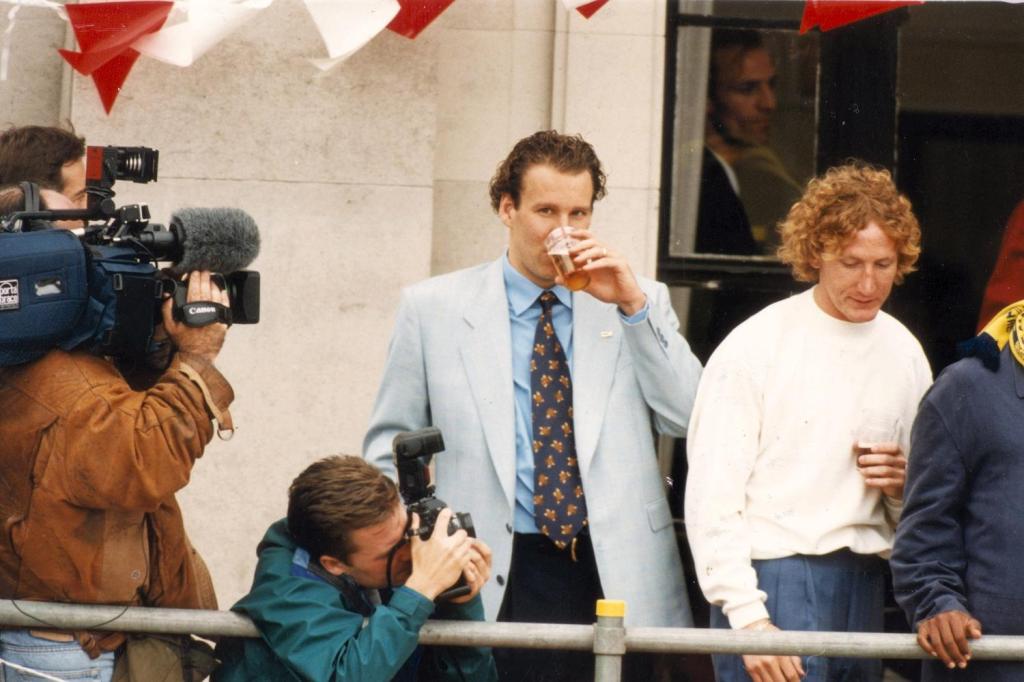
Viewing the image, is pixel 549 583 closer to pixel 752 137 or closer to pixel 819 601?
pixel 819 601

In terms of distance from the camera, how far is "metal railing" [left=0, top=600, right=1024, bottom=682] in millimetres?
3943

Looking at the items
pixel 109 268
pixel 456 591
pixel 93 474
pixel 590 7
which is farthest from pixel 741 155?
pixel 93 474

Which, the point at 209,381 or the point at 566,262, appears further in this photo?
the point at 566,262

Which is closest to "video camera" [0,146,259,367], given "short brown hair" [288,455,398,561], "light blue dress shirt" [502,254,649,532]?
"short brown hair" [288,455,398,561]

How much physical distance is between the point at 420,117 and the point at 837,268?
2192 millimetres

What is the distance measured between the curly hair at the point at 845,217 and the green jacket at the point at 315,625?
133 centimetres

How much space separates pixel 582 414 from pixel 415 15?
2.04m

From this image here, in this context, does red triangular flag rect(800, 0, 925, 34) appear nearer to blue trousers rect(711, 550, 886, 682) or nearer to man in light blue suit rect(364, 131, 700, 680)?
man in light blue suit rect(364, 131, 700, 680)

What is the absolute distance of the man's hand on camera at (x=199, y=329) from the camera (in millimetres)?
4121

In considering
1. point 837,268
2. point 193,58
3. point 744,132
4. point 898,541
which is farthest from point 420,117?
point 898,541

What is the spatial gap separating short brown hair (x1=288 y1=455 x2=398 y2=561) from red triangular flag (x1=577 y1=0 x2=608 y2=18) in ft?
8.04

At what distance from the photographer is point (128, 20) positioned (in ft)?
19.3

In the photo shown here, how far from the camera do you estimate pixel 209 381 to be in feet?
13.4

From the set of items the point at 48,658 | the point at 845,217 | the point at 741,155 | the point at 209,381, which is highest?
the point at 741,155
